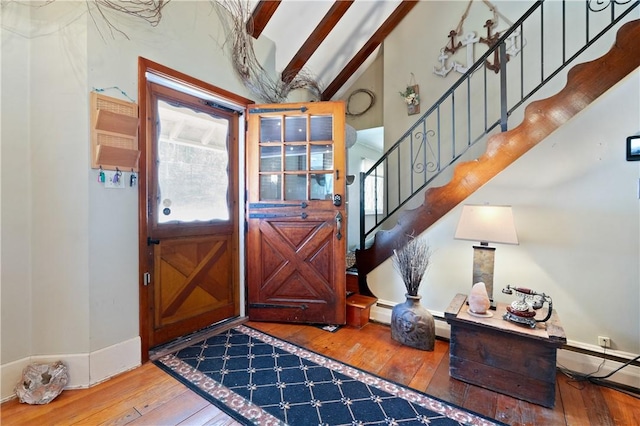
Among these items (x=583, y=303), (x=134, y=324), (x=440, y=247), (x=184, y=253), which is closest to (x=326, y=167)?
(x=440, y=247)

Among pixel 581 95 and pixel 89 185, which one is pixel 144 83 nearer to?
pixel 89 185

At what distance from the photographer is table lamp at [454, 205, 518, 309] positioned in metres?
1.98

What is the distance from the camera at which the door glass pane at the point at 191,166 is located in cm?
250

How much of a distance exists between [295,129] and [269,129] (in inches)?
10.9

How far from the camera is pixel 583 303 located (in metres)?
2.04

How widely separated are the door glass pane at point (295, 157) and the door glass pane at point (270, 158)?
0.08m

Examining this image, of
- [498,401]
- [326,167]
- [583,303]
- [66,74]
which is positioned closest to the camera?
[498,401]

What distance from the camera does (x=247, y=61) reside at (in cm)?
294

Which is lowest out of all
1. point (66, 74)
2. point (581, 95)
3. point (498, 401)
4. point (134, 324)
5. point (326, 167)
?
point (498, 401)

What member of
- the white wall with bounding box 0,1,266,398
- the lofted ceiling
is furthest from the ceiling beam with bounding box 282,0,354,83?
the white wall with bounding box 0,1,266,398

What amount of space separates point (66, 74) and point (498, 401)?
3.44 meters

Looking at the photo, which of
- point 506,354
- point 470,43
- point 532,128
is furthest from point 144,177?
point 470,43

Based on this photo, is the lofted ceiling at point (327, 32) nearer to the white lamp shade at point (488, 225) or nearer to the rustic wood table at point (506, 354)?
the white lamp shade at point (488, 225)

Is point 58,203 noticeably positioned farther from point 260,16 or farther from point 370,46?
point 370,46
